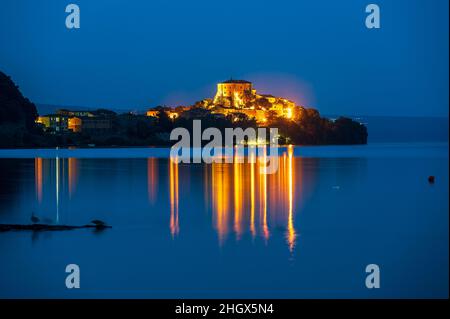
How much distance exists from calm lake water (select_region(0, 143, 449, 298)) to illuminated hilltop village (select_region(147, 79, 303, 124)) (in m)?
68.7

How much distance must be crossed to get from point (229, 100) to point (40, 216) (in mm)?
84642

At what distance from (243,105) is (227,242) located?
8529cm


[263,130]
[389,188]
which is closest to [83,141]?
[263,130]

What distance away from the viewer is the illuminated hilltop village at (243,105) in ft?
301

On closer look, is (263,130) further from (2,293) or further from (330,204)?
(2,293)

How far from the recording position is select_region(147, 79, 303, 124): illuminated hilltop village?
301 feet

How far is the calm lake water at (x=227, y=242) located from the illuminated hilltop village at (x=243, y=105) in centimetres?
6869

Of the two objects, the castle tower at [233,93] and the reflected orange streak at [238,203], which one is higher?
the castle tower at [233,93]

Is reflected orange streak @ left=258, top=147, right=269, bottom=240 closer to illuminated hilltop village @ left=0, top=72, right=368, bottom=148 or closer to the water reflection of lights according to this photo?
the water reflection of lights

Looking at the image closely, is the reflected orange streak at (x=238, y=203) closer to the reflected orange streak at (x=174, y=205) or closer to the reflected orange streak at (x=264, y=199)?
the reflected orange streak at (x=264, y=199)

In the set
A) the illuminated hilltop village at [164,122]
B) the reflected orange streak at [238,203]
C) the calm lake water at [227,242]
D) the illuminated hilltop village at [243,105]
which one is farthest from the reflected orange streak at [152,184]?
the illuminated hilltop village at [243,105]

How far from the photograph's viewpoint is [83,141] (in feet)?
249

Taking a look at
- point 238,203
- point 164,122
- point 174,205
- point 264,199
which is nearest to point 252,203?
point 238,203

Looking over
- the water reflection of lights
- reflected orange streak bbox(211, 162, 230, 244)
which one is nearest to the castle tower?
reflected orange streak bbox(211, 162, 230, 244)
